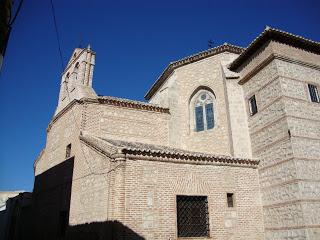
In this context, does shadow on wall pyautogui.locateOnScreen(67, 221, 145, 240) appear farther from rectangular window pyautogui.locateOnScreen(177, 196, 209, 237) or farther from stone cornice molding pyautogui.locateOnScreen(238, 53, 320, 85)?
stone cornice molding pyautogui.locateOnScreen(238, 53, 320, 85)

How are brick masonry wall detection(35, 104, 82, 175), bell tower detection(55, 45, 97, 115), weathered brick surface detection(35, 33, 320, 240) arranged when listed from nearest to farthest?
weathered brick surface detection(35, 33, 320, 240) → brick masonry wall detection(35, 104, 82, 175) → bell tower detection(55, 45, 97, 115)

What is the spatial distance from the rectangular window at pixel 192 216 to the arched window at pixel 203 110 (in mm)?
4737

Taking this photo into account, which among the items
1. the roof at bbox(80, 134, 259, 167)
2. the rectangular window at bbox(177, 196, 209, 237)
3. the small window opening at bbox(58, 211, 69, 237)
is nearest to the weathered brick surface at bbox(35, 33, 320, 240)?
the roof at bbox(80, 134, 259, 167)

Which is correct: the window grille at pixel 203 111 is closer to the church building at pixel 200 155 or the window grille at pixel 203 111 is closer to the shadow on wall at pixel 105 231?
the church building at pixel 200 155

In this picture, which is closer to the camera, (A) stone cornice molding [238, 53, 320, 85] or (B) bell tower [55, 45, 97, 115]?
(A) stone cornice molding [238, 53, 320, 85]

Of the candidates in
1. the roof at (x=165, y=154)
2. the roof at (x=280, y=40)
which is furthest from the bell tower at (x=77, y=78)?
the roof at (x=280, y=40)

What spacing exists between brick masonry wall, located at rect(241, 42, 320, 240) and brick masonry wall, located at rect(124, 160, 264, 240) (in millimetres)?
632

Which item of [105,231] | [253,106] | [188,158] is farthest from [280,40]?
[105,231]

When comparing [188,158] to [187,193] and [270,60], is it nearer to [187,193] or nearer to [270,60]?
[187,193]

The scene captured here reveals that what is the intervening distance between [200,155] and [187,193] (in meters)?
1.44

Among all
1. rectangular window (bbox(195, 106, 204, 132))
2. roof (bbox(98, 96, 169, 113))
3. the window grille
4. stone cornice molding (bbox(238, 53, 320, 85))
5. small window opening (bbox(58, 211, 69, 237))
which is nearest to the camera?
stone cornice molding (bbox(238, 53, 320, 85))

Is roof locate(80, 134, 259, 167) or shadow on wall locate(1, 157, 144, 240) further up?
roof locate(80, 134, 259, 167)

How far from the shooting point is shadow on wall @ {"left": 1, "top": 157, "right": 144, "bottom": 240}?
824 centimetres

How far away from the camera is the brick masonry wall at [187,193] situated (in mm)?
8492
